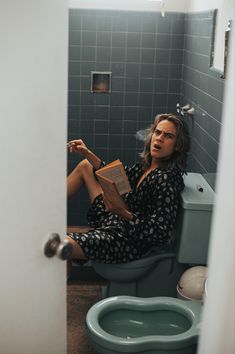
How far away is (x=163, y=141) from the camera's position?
2674mm

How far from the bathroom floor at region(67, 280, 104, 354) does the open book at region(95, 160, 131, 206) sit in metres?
0.67

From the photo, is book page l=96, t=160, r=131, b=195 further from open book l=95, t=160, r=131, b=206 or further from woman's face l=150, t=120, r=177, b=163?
woman's face l=150, t=120, r=177, b=163

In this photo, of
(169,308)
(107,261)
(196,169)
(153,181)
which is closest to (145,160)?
(153,181)

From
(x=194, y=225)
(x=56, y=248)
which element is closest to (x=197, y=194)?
(x=194, y=225)

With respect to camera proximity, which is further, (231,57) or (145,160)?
(145,160)

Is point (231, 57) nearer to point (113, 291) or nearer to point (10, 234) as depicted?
point (10, 234)

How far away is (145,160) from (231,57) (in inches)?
69.3

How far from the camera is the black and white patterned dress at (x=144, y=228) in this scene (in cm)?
252

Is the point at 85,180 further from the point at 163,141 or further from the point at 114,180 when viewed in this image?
the point at 163,141

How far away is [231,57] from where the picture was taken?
1.04 m

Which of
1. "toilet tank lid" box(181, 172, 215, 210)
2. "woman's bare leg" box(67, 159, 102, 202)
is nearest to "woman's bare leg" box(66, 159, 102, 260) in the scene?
"woman's bare leg" box(67, 159, 102, 202)

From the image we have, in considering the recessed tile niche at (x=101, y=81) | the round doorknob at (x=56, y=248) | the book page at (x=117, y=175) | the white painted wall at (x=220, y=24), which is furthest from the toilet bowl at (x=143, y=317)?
the recessed tile niche at (x=101, y=81)

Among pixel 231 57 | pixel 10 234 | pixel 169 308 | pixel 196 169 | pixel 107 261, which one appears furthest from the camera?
pixel 196 169

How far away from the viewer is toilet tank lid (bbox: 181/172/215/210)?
7.86 feet
